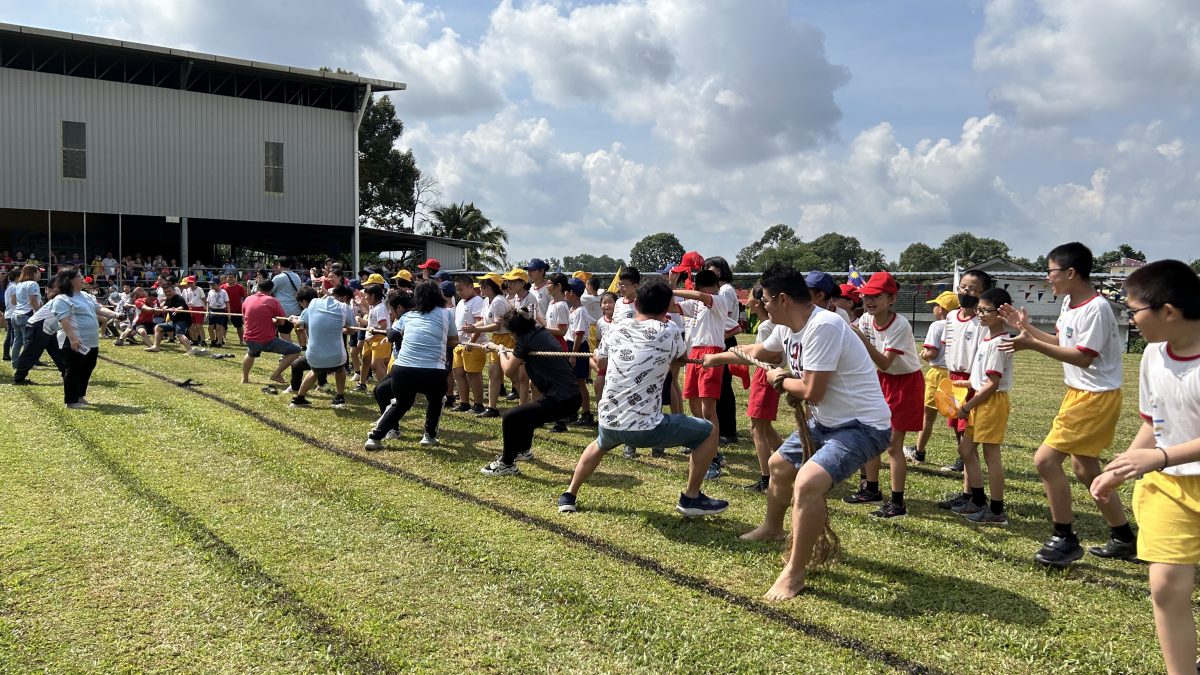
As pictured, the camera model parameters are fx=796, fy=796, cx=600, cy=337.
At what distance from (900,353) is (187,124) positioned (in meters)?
30.6

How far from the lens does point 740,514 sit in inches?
237

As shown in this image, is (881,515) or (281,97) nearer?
(881,515)

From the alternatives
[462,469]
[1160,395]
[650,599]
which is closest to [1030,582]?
[1160,395]

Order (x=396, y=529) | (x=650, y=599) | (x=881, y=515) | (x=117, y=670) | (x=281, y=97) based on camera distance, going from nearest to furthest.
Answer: (x=117, y=670) < (x=650, y=599) < (x=396, y=529) < (x=881, y=515) < (x=281, y=97)

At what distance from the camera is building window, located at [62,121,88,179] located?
1097 inches

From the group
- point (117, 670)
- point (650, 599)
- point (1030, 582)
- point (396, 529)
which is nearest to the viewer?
point (117, 670)

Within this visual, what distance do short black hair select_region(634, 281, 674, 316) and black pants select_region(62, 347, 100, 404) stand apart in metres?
7.94

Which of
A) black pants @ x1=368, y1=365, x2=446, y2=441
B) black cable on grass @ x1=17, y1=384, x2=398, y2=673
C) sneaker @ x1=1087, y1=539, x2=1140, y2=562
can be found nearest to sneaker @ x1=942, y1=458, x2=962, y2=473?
sneaker @ x1=1087, y1=539, x2=1140, y2=562

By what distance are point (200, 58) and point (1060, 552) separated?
31761 mm

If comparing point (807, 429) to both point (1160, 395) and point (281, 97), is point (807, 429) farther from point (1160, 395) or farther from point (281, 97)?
point (281, 97)

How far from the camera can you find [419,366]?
8047 millimetres

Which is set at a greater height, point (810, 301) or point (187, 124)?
point (187, 124)

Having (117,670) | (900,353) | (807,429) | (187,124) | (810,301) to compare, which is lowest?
Answer: (117,670)

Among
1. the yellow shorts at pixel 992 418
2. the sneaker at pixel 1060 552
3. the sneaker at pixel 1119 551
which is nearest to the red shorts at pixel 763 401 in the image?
the yellow shorts at pixel 992 418
